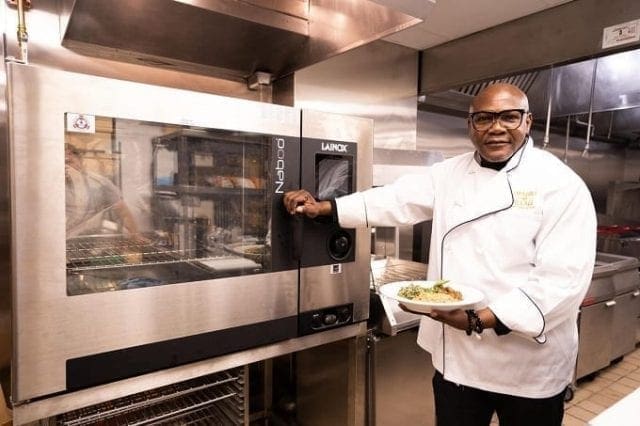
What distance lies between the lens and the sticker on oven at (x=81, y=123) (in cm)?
92

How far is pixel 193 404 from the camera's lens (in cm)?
151

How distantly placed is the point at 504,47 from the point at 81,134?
1.97m

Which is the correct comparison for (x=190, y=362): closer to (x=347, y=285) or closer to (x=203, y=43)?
(x=347, y=285)

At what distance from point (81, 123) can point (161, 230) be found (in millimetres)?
345

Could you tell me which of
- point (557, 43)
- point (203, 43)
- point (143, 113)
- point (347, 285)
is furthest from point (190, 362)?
point (557, 43)

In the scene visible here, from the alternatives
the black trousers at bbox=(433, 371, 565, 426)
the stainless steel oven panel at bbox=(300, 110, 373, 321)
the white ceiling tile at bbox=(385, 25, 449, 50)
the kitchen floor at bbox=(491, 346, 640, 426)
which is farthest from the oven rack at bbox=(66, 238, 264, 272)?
the kitchen floor at bbox=(491, 346, 640, 426)

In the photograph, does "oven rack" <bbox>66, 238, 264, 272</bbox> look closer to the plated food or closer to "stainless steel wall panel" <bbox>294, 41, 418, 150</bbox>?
the plated food

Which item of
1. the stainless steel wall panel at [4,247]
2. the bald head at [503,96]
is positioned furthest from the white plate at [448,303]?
the stainless steel wall panel at [4,247]

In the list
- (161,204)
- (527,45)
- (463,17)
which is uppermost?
(463,17)

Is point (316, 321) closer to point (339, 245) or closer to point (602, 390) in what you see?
point (339, 245)

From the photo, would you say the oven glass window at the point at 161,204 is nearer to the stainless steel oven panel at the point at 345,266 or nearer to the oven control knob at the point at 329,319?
the stainless steel oven panel at the point at 345,266

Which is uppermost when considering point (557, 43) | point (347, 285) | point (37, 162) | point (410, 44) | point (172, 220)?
point (410, 44)

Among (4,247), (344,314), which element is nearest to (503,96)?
(344,314)

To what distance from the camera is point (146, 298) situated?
1.04 m
